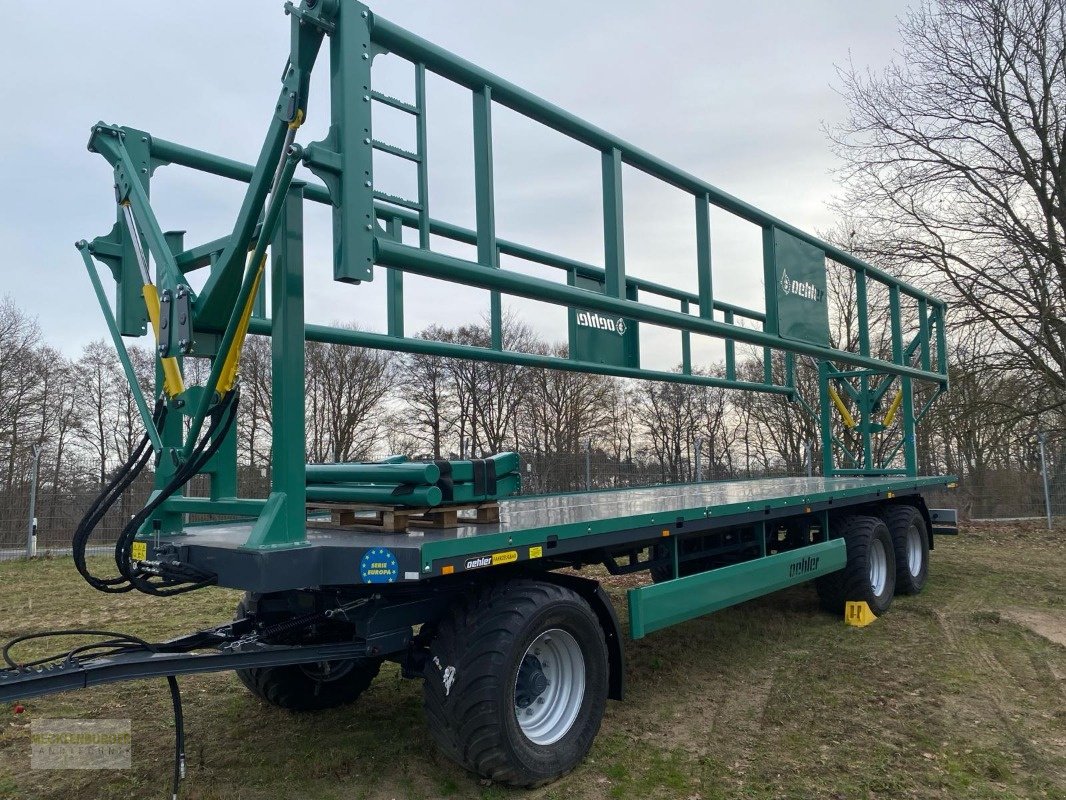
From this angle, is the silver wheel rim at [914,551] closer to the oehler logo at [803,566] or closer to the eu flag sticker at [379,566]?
the oehler logo at [803,566]

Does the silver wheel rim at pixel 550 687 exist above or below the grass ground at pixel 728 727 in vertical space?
above

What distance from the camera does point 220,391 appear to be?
3.48m

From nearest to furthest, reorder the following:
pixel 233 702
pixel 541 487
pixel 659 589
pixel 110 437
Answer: pixel 659 589 < pixel 233 702 < pixel 541 487 < pixel 110 437

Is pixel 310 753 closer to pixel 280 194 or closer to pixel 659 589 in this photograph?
pixel 659 589

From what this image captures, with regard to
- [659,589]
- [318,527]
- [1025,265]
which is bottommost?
[659,589]

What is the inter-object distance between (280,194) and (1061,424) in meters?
20.5

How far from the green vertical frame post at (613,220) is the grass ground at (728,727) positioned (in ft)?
8.30

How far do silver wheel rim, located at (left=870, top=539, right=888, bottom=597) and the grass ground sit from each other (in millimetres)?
418

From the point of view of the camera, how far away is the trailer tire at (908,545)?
26.6ft

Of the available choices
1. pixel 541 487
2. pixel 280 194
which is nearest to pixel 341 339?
pixel 280 194

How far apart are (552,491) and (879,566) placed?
17.7 feet

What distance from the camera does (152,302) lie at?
3877mm

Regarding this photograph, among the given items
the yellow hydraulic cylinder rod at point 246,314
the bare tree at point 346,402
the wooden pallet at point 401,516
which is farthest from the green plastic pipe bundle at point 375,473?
the bare tree at point 346,402

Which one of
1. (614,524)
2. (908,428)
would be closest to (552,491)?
(908,428)
